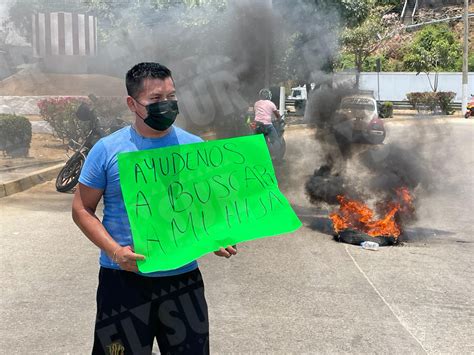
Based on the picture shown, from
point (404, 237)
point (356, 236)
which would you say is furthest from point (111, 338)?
point (404, 237)

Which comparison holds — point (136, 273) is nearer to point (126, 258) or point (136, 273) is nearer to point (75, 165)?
point (126, 258)

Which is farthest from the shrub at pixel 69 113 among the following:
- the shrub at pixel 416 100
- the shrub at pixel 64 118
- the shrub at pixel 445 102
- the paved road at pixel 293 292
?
the shrub at pixel 416 100

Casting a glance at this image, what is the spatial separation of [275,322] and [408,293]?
130 cm

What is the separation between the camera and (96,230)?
2506mm

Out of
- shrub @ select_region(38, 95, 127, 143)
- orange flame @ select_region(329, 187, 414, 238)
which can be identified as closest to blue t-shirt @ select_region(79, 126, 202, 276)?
orange flame @ select_region(329, 187, 414, 238)

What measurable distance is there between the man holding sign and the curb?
7.75m

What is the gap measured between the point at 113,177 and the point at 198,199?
1.12 feet

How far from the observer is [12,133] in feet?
42.9

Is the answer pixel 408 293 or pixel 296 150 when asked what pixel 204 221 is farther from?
pixel 296 150

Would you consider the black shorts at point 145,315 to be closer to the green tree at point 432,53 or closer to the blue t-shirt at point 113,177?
the blue t-shirt at point 113,177

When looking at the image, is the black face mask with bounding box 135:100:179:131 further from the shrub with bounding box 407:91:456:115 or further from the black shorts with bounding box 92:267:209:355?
the shrub with bounding box 407:91:456:115

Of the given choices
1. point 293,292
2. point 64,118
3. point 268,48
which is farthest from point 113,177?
point 64,118

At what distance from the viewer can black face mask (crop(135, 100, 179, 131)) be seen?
8.22 feet

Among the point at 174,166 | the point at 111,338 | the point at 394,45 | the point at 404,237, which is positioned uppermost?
the point at 394,45
